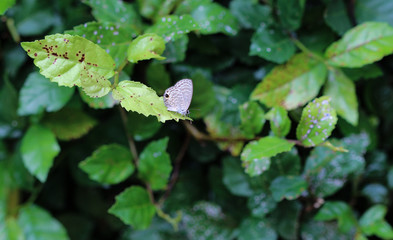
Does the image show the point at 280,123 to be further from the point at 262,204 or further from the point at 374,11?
the point at 374,11

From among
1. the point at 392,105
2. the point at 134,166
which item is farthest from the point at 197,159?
the point at 392,105

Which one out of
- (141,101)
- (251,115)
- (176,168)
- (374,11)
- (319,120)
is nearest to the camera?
(141,101)

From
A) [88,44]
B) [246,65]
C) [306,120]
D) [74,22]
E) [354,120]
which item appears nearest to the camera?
[88,44]

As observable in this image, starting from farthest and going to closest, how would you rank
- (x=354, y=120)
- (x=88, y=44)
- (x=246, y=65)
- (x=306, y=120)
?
(x=246, y=65) < (x=354, y=120) < (x=306, y=120) < (x=88, y=44)

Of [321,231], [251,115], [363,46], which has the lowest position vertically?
[321,231]

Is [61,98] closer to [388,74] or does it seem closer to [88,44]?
[88,44]

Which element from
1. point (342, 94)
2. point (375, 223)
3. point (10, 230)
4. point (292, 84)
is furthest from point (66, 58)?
point (375, 223)

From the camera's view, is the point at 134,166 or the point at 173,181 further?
Result: the point at 173,181

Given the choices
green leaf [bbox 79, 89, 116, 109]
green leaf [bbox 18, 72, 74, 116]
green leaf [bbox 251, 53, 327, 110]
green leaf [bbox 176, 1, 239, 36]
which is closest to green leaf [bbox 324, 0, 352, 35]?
green leaf [bbox 251, 53, 327, 110]
